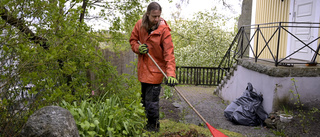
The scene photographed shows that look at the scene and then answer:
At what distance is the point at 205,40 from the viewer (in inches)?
539

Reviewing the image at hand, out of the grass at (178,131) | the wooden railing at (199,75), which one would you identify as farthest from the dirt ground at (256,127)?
the wooden railing at (199,75)

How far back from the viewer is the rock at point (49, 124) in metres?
2.42

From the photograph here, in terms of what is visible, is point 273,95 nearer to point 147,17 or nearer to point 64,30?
point 147,17

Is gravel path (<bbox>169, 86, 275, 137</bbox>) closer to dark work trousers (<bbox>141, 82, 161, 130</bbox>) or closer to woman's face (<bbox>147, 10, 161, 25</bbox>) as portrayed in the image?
dark work trousers (<bbox>141, 82, 161, 130</bbox>)

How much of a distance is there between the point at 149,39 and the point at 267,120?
3.12 m

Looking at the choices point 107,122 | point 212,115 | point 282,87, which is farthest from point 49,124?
point 212,115

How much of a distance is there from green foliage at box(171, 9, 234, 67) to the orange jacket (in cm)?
902

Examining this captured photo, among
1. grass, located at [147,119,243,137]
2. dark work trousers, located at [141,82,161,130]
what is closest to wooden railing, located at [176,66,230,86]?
grass, located at [147,119,243,137]

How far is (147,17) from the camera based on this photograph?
4.02m

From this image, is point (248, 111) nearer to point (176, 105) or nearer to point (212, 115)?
point (212, 115)

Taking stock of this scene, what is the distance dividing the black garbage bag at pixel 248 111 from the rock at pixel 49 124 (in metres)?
4.04

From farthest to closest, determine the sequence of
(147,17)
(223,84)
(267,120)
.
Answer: (223,84) < (267,120) < (147,17)

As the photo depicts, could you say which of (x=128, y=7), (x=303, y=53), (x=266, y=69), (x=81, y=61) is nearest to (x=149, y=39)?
(x=81, y=61)

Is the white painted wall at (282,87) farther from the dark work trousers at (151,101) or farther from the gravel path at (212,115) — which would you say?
the dark work trousers at (151,101)
